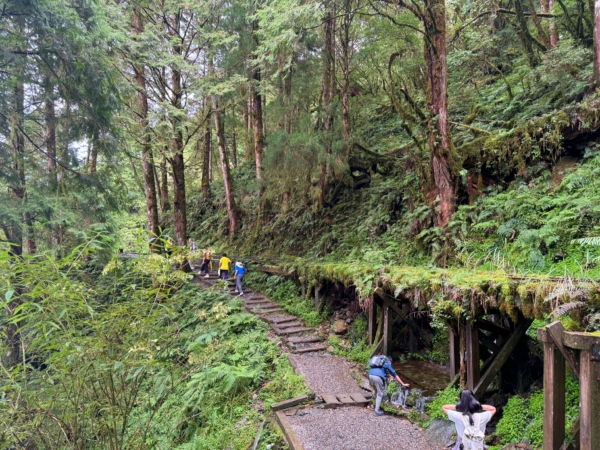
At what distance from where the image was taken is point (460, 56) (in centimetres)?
1627

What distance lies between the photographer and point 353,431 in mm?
6348

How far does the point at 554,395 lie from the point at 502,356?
194 centimetres

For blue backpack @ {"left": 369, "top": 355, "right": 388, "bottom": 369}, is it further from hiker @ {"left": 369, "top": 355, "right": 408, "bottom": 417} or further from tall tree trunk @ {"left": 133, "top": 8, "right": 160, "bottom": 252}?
tall tree trunk @ {"left": 133, "top": 8, "right": 160, "bottom": 252}

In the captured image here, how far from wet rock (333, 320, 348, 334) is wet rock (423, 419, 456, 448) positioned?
4.78m

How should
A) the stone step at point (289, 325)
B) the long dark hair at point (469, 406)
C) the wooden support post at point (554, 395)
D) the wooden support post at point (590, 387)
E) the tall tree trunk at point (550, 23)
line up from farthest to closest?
the tall tree trunk at point (550, 23), the stone step at point (289, 325), the long dark hair at point (469, 406), the wooden support post at point (554, 395), the wooden support post at point (590, 387)

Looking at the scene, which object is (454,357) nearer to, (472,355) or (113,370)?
(472,355)

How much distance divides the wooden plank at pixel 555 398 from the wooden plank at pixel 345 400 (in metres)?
3.86

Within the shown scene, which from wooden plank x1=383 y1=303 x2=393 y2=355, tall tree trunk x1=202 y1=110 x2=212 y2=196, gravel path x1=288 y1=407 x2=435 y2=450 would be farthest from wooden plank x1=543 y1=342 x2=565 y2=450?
tall tree trunk x1=202 y1=110 x2=212 y2=196

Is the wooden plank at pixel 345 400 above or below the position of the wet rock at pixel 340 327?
below

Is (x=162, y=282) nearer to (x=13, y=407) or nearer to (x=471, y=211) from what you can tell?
(x=13, y=407)

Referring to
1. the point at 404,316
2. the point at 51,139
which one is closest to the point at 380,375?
the point at 404,316

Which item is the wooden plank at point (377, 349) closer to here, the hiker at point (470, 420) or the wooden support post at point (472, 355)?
the wooden support post at point (472, 355)

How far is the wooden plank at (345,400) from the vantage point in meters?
7.39

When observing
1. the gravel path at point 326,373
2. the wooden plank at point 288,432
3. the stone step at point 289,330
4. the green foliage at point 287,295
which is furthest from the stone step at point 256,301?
the wooden plank at point 288,432
